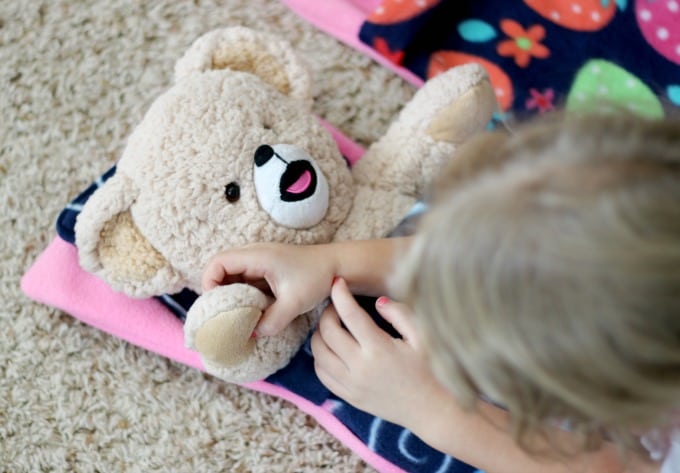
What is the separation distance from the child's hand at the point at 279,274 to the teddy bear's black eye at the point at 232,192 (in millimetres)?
54

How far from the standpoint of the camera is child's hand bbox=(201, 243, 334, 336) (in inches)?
28.3

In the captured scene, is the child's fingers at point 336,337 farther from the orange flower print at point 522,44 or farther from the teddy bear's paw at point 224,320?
the orange flower print at point 522,44

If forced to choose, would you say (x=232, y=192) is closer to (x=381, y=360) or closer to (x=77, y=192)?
(x=381, y=360)

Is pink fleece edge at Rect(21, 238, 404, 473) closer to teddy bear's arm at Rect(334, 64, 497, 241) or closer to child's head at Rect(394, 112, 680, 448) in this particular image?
teddy bear's arm at Rect(334, 64, 497, 241)

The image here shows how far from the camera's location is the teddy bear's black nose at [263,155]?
74 cm

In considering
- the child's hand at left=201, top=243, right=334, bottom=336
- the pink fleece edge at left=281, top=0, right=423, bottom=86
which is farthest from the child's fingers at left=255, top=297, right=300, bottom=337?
the pink fleece edge at left=281, top=0, right=423, bottom=86

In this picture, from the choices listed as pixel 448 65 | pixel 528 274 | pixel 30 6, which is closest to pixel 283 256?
pixel 528 274

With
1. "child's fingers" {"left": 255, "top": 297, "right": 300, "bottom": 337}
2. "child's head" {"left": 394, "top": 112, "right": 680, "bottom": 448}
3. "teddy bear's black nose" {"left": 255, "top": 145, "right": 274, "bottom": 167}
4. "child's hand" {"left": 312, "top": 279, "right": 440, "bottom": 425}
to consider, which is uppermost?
"child's head" {"left": 394, "top": 112, "right": 680, "bottom": 448}

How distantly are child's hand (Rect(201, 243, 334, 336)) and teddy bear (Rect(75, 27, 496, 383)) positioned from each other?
0.02 metres

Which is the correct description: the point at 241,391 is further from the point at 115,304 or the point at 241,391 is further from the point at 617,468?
the point at 617,468

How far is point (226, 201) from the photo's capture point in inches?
29.4

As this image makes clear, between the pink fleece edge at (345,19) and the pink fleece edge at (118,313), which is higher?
the pink fleece edge at (345,19)

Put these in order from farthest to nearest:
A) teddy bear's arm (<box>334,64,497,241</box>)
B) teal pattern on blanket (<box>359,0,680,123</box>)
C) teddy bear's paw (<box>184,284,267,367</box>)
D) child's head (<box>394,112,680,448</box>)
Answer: teal pattern on blanket (<box>359,0,680,123</box>) → teddy bear's arm (<box>334,64,497,241</box>) → teddy bear's paw (<box>184,284,267,367</box>) → child's head (<box>394,112,680,448</box>)

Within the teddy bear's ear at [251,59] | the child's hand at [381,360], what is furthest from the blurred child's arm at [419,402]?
the teddy bear's ear at [251,59]
